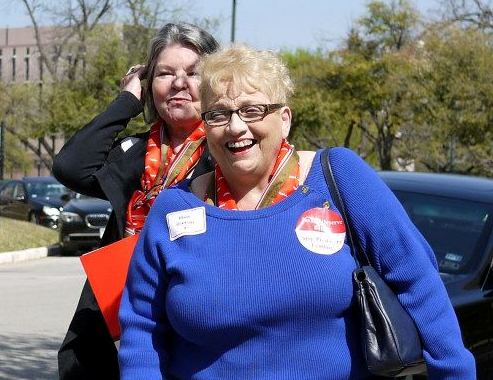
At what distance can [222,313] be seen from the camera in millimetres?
2713

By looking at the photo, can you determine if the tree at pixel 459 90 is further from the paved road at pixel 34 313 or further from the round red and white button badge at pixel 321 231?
the round red and white button badge at pixel 321 231

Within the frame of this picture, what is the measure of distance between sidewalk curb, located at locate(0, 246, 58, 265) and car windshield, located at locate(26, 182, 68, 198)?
8.02m

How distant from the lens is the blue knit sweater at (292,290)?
8.85 ft

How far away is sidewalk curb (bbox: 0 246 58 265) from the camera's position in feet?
63.7

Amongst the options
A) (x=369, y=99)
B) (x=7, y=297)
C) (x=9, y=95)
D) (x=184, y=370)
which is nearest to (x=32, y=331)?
(x=7, y=297)

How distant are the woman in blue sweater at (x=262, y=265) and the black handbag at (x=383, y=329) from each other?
0.03m

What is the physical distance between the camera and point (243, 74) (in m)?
2.86

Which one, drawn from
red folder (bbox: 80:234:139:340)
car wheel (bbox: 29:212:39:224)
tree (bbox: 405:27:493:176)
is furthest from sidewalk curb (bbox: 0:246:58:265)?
red folder (bbox: 80:234:139:340)

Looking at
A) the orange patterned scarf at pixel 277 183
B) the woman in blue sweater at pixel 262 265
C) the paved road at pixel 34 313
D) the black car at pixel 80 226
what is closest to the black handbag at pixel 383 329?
the woman in blue sweater at pixel 262 265

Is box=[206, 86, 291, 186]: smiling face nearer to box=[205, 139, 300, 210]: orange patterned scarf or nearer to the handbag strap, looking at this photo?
box=[205, 139, 300, 210]: orange patterned scarf

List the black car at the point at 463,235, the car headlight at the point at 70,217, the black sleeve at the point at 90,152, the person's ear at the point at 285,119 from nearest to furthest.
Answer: the person's ear at the point at 285,119 < the black sleeve at the point at 90,152 < the black car at the point at 463,235 < the car headlight at the point at 70,217

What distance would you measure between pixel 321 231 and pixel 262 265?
0.55 ft

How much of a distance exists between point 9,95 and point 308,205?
4788 cm

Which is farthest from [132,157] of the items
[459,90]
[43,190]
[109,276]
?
[459,90]
